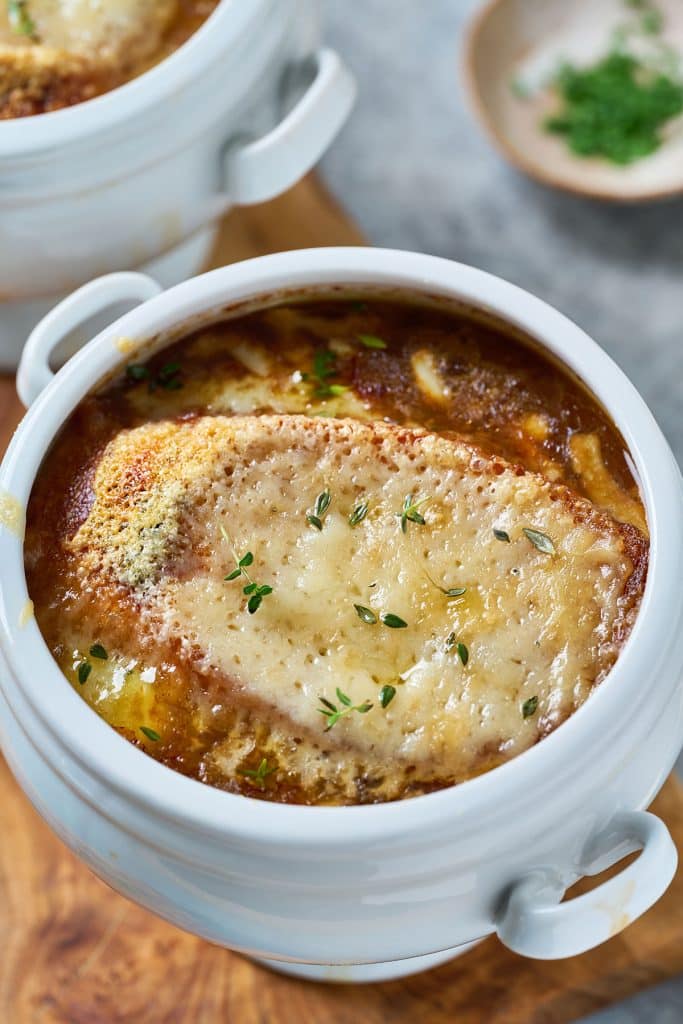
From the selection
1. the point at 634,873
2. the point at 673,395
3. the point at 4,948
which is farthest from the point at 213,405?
the point at 673,395

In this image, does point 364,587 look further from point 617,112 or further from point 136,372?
point 617,112

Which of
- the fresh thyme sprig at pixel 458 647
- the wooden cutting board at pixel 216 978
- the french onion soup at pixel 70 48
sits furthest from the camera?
the french onion soup at pixel 70 48

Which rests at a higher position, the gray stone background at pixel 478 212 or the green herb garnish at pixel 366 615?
the green herb garnish at pixel 366 615

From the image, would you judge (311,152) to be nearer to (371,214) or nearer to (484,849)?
(371,214)

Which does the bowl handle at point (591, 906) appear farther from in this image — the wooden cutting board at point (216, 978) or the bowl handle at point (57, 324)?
the bowl handle at point (57, 324)

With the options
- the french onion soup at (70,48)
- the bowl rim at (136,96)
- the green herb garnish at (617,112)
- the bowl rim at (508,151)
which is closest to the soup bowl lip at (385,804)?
the bowl rim at (136,96)

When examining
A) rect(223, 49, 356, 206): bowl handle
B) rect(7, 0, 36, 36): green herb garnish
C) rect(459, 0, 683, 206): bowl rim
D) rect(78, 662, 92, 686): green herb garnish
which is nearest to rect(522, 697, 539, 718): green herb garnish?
rect(78, 662, 92, 686): green herb garnish

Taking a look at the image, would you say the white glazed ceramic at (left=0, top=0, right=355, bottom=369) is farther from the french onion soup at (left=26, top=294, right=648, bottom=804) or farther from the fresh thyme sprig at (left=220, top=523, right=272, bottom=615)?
the fresh thyme sprig at (left=220, top=523, right=272, bottom=615)
